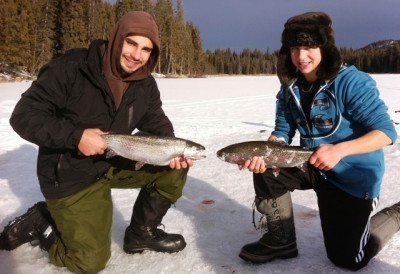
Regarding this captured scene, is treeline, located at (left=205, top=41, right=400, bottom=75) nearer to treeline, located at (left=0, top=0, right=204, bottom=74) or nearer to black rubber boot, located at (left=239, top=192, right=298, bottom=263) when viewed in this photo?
treeline, located at (left=0, top=0, right=204, bottom=74)

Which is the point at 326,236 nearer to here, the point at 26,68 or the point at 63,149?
the point at 63,149

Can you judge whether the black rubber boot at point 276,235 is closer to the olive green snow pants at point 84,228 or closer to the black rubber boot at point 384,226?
the black rubber boot at point 384,226

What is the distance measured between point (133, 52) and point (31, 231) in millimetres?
1787

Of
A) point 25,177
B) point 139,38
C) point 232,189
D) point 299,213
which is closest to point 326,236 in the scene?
point 299,213

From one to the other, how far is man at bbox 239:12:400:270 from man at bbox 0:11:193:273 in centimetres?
81

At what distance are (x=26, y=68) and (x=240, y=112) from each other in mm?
41948

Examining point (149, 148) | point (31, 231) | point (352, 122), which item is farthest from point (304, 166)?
point (31, 231)

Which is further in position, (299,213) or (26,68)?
(26,68)

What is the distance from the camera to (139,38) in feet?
10.5

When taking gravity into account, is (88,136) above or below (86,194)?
above

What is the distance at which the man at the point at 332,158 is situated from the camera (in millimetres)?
2689

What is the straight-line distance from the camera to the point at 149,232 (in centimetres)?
334

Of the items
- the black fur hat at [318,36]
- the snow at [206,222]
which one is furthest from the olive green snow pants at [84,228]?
the black fur hat at [318,36]

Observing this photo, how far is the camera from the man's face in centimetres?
319
